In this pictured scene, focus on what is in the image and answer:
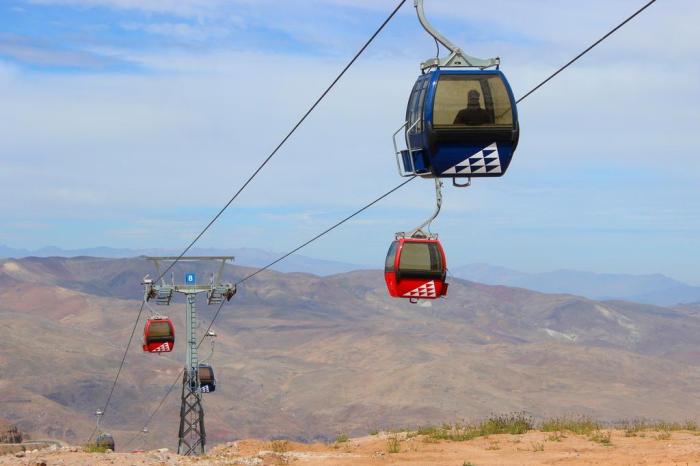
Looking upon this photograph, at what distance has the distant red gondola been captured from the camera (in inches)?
1371

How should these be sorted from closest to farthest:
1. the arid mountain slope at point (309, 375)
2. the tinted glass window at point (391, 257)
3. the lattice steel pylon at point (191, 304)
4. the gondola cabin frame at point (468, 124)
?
the gondola cabin frame at point (468, 124)
the tinted glass window at point (391, 257)
the lattice steel pylon at point (191, 304)
the arid mountain slope at point (309, 375)

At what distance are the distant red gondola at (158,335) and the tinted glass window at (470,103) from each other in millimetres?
24910

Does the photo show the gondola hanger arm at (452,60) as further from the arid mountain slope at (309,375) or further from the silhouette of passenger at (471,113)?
the arid mountain slope at (309,375)

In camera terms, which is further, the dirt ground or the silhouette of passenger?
the dirt ground

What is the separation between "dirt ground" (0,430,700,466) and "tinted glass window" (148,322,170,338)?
10.7 m

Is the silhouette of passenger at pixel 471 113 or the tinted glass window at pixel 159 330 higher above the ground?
the silhouette of passenger at pixel 471 113

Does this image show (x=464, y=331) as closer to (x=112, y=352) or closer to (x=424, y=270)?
(x=112, y=352)

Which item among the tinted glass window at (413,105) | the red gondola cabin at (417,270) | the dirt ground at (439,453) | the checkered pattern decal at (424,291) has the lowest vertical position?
the dirt ground at (439,453)

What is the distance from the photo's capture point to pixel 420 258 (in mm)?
15031

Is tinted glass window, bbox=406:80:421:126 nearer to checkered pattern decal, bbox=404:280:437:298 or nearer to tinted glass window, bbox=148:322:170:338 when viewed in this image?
checkered pattern decal, bbox=404:280:437:298

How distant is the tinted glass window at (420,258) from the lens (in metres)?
15.0

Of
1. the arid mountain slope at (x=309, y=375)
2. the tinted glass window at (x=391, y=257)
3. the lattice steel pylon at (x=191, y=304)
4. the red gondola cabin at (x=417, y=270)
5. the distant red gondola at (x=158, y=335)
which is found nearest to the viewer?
the red gondola cabin at (x=417, y=270)

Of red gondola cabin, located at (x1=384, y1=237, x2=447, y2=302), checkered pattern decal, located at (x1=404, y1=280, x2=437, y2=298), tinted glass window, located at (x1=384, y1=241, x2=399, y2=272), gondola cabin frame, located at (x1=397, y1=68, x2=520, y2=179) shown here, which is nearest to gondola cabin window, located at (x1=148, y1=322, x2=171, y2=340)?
tinted glass window, located at (x1=384, y1=241, x2=399, y2=272)

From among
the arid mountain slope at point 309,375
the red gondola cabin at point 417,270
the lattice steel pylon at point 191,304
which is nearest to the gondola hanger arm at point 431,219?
the red gondola cabin at point 417,270
